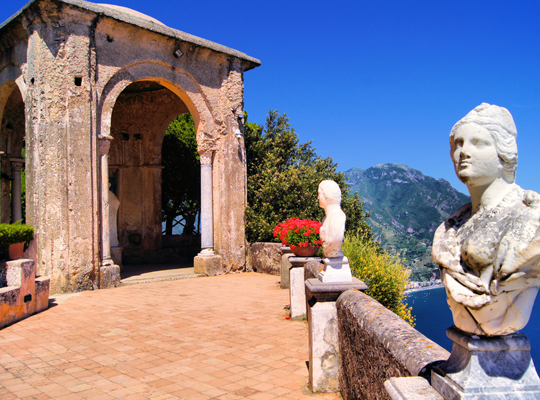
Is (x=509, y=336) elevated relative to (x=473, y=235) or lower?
lower

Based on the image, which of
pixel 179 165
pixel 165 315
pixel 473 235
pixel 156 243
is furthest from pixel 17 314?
pixel 179 165

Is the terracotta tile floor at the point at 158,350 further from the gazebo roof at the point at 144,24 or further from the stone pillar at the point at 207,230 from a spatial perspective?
the gazebo roof at the point at 144,24

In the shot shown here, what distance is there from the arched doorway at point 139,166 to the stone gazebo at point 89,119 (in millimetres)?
1954

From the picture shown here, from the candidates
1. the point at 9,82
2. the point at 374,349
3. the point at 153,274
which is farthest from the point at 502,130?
the point at 9,82

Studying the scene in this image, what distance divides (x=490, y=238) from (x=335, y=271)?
260 centimetres

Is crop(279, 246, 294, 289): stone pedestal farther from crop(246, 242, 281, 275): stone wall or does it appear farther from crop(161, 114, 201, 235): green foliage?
crop(161, 114, 201, 235): green foliage

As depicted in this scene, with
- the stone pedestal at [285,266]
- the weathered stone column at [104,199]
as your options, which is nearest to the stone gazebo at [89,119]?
the weathered stone column at [104,199]

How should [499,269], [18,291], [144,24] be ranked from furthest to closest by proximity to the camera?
[144,24]
[18,291]
[499,269]

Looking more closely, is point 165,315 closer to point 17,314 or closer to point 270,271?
point 17,314

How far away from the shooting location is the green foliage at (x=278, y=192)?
1195 centimetres

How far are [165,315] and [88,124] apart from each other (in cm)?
463

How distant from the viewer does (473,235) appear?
1704 millimetres

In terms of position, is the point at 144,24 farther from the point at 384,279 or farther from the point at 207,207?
the point at 384,279

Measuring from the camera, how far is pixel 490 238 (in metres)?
1.65
